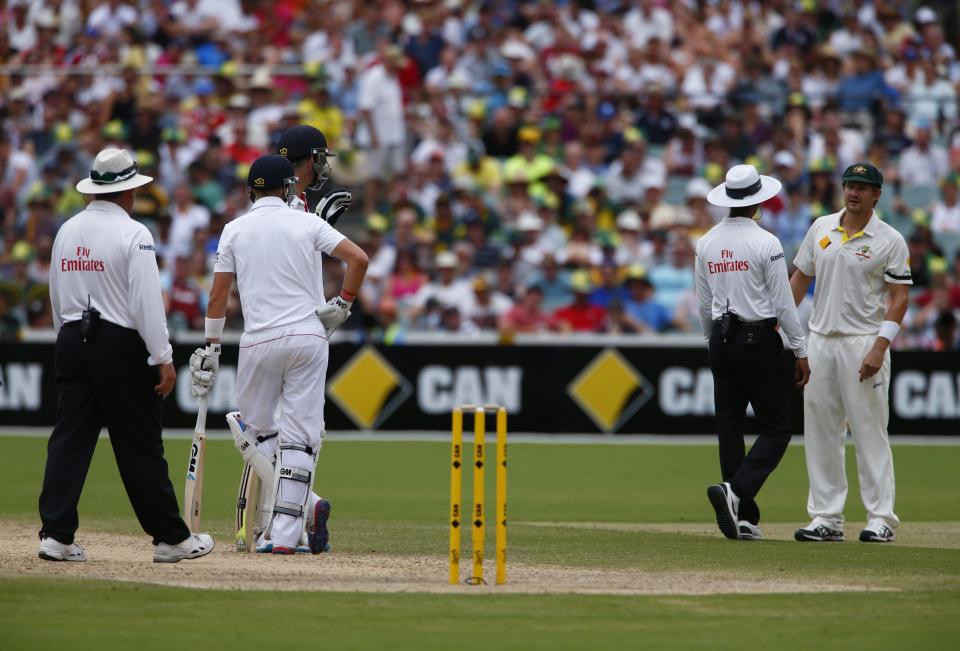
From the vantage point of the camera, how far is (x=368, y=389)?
19.5 metres

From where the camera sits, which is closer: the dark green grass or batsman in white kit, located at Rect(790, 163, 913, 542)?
the dark green grass

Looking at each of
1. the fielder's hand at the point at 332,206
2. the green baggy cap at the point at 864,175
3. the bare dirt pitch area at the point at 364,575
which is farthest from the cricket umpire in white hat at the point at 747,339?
the fielder's hand at the point at 332,206

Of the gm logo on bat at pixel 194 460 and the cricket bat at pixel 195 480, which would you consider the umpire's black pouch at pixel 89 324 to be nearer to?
the cricket bat at pixel 195 480

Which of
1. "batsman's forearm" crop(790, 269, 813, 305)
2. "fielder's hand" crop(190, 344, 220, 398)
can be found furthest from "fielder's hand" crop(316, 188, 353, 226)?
"batsman's forearm" crop(790, 269, 813, 305)

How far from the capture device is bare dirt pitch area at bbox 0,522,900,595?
797 centimetres

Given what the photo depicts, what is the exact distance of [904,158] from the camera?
23.4 m

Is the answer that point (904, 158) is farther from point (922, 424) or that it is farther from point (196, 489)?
point (196, 489)

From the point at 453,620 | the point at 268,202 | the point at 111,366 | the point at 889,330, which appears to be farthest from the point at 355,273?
the point at 889,330

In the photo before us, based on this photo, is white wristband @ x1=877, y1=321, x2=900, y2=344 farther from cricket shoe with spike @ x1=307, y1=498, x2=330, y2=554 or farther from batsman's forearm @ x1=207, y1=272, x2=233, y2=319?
batsman's forearm @ x1=207, y1=272, x2=233, y2=319

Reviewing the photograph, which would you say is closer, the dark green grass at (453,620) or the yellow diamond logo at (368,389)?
the dark green grass at (453,620)

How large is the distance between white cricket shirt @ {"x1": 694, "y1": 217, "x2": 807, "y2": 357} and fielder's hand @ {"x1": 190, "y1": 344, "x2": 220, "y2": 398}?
12.1ft

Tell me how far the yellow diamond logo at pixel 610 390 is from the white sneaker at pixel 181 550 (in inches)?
431

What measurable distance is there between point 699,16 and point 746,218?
15.4 m

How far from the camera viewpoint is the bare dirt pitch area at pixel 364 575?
314 inches
